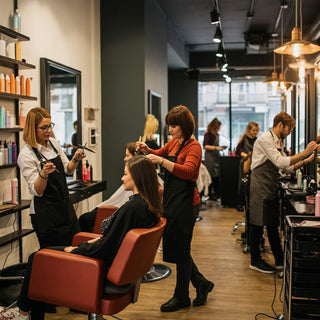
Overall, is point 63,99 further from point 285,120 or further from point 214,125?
point 214,125

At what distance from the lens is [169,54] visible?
7934 millimetres

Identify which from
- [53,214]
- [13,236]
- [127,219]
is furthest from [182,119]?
[13,236]

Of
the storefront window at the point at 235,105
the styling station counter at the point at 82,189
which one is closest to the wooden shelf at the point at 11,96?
the styling station counter at the point at 82,189

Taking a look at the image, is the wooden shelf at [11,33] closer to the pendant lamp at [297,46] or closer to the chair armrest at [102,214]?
the chair armrest at [102,214]

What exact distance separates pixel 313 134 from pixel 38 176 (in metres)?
3.71

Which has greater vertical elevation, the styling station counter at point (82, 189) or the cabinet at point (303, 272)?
the styling station counter at point (82, 189)

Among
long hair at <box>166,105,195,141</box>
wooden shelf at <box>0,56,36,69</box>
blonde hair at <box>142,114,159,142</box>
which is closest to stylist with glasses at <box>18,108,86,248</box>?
wooden shelf at <box>0,56,36,69</box>

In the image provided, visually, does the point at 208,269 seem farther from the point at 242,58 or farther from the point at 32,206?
the point at 242,58

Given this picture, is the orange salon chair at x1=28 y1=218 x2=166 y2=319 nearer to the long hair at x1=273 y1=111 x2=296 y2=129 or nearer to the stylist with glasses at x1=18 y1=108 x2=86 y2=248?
the stylist with glasses at x1=18 y1=108 x2=86 y2=248

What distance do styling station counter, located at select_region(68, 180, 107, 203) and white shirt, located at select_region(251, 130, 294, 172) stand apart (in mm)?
1523

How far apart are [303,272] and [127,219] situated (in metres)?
1.00

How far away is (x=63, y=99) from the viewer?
13.5 feet

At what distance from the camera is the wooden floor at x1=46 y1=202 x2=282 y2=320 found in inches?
111

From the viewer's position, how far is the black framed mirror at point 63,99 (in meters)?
3.73
